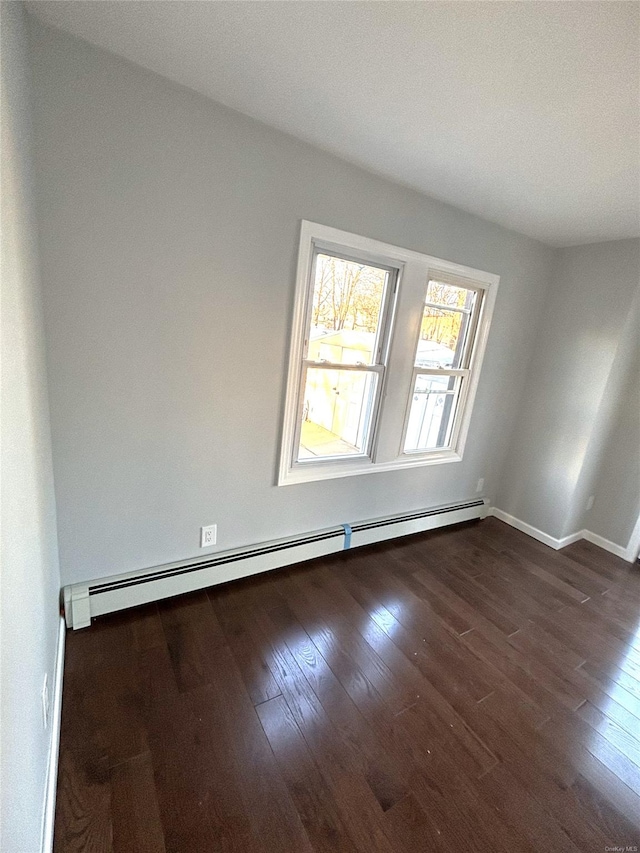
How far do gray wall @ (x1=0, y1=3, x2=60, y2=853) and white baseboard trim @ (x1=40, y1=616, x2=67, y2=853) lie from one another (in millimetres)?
80

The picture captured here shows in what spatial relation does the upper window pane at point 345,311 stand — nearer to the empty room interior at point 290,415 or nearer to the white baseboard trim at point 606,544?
the empty room interior at point 290,415

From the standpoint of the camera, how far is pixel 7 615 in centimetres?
63

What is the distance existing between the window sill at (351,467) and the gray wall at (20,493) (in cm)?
123

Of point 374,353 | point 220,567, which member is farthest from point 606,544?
point 220,567

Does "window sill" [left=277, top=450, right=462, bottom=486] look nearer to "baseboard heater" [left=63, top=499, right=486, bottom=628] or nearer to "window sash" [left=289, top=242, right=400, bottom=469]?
"window sash" [left=289, top=242, right=400, bottom=469]

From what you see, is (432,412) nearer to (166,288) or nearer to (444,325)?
(444,325)

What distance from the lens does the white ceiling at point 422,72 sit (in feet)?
3.23

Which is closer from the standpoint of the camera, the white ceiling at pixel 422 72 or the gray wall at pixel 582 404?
the white ceiling at pixel 422 72

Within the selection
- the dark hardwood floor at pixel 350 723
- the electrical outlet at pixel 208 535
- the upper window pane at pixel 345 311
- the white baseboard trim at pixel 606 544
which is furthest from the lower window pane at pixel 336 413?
the white baseboard trim at pixel 606 544

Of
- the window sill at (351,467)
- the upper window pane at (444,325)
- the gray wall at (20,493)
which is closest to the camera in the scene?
the gray wall at (20,493)

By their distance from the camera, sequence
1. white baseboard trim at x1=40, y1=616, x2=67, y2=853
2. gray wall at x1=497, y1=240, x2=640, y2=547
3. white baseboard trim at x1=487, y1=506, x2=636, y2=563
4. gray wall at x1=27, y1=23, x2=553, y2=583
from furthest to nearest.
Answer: white baseboard trim at x1=487, y1=506, x2=636, y2=563, gray wall at x1=497, y1=240, x2=640, y2=547, gray wall at x1=27, y1=23, x2=553, y2=583, white baseboard trim at x1=40, y1=616, x2=67, y2=853

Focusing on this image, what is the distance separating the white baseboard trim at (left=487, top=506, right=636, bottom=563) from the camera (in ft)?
9.28

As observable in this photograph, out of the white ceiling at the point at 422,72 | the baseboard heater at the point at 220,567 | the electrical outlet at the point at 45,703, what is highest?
the white ceiling at the point at 422,72

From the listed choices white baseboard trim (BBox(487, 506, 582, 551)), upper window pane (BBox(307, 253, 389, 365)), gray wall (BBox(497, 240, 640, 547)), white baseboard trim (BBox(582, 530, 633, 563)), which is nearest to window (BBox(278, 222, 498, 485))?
upper window pane (BBox(307, 253, 389, 365))
